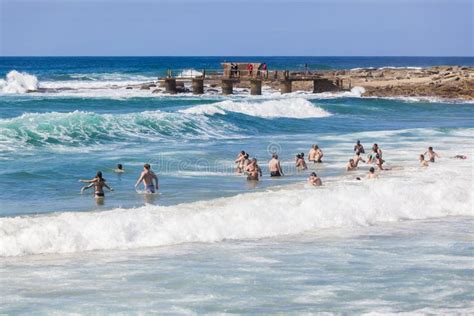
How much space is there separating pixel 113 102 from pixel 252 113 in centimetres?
947

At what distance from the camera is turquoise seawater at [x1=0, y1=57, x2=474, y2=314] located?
10672 mm

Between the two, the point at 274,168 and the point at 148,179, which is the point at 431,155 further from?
the point at 148,179

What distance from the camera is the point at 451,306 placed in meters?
10.2

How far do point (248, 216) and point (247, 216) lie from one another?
2cm

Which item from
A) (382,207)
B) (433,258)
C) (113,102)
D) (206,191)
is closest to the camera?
(433,258)

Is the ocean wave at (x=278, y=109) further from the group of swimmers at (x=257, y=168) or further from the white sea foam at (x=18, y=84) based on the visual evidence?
the white sea foam at (x=18, y=84)

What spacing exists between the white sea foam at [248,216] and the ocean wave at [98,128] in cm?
1172

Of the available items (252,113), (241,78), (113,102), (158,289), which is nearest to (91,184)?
(158,289)

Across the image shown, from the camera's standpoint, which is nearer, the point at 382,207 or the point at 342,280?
the point at 342,280

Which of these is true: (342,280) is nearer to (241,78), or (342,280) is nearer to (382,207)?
(382,207)

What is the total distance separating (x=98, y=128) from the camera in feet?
102

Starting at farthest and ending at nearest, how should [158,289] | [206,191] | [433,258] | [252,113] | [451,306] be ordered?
[252,113] < [206,191] < [433,258] < [158,289] < [451,306]

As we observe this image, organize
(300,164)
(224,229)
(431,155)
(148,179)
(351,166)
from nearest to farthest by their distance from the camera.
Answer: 1. (224,229)
2. (148,179)
3. (300,164)
4. (351,166)
5. (431,155)

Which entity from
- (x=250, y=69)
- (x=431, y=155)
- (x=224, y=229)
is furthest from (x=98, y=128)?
(x=250, y=69)
